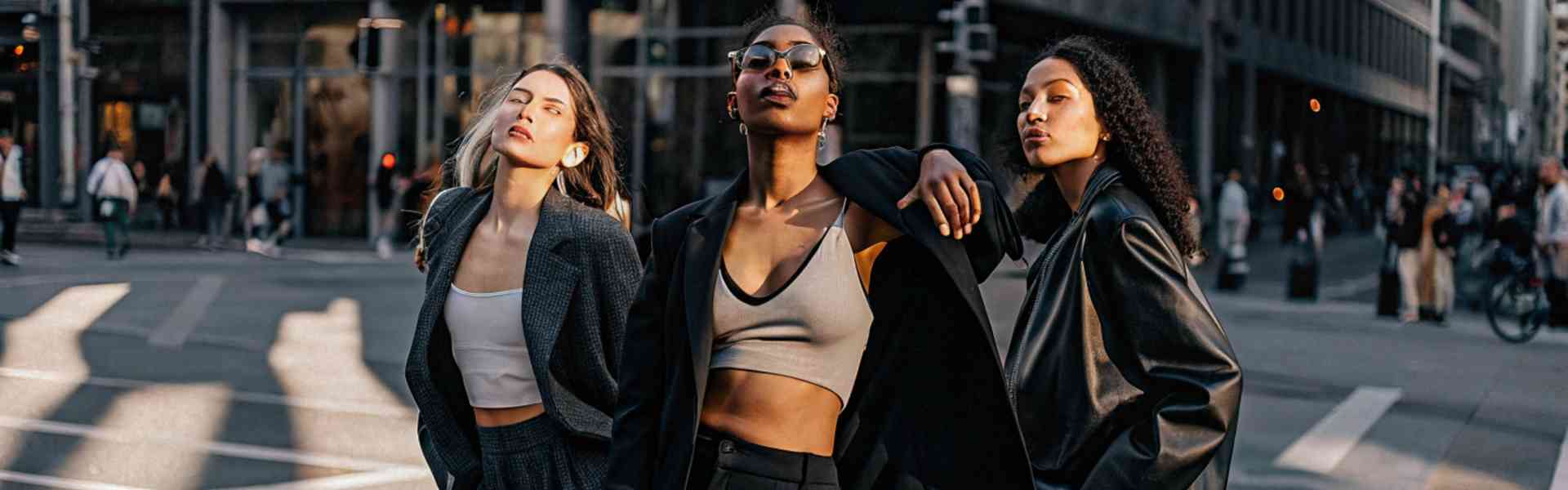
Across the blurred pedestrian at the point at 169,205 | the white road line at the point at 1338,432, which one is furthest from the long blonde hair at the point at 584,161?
the blurred pedestrian at the point at 169,205

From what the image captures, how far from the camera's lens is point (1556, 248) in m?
18.7

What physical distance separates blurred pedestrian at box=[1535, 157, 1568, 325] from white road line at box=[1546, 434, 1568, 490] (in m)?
8.59

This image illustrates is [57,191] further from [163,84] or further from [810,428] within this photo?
[810,428]

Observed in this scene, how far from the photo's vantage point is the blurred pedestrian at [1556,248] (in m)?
18.8

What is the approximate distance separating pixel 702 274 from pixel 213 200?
27991 millimetres

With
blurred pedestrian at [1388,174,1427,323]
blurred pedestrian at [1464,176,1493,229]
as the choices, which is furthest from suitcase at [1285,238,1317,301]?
blurred pedestrian at [1464,176,1493,229]

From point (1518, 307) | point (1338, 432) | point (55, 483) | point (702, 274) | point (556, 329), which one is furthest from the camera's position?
point (1518, 307)

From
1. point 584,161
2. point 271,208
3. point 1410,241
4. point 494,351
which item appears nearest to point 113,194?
point 271,208

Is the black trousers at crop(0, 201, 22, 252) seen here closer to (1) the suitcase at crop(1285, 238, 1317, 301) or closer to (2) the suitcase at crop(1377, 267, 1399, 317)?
(1) the suitcase at crop(1285, 238, 1317, 301)

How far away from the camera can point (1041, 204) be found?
4.21 m

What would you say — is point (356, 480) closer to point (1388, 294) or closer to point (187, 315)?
point (187, 315)

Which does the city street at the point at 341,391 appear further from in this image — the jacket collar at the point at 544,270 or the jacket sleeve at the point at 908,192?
the jacket sleeve at the point at 908,192

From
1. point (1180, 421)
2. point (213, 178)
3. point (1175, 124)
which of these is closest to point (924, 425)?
point (1180, 421)

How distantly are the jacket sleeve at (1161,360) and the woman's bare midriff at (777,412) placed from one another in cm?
53
